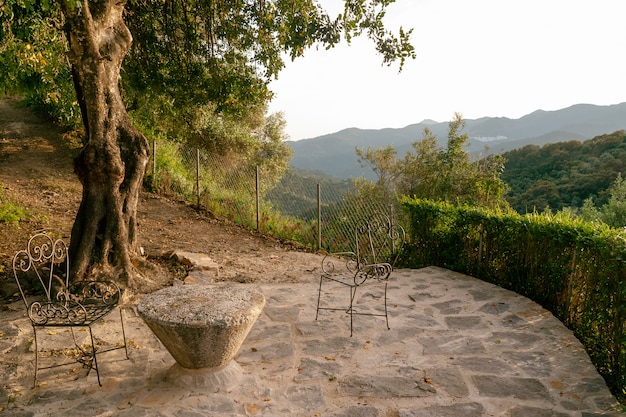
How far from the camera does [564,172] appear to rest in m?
24.1

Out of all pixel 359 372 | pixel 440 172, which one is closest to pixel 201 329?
pixel 359 372

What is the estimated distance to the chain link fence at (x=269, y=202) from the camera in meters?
10.7

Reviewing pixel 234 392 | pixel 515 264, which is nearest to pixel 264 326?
pixel 234 392

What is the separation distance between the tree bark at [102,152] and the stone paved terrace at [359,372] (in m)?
1.04

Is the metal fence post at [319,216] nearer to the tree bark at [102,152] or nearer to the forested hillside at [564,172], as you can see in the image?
the tree bark at [102,152]

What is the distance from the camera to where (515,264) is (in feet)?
21.2

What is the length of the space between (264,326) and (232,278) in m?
2.29

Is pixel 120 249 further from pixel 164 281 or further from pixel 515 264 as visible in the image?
pixel 515 264

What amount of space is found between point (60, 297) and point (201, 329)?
2.94m

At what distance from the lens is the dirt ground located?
8031mm

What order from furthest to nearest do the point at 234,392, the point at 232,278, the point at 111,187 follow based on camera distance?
the point at 232,278 → the point at 111,187 → the point at 234,392

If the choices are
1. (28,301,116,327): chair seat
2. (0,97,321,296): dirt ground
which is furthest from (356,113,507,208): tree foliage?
(28,301,116,327): chair seat

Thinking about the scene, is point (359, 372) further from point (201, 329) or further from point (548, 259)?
point (548, 259)

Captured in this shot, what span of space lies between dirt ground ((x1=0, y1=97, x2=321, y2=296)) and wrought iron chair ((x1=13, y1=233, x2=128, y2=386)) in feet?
1.87
